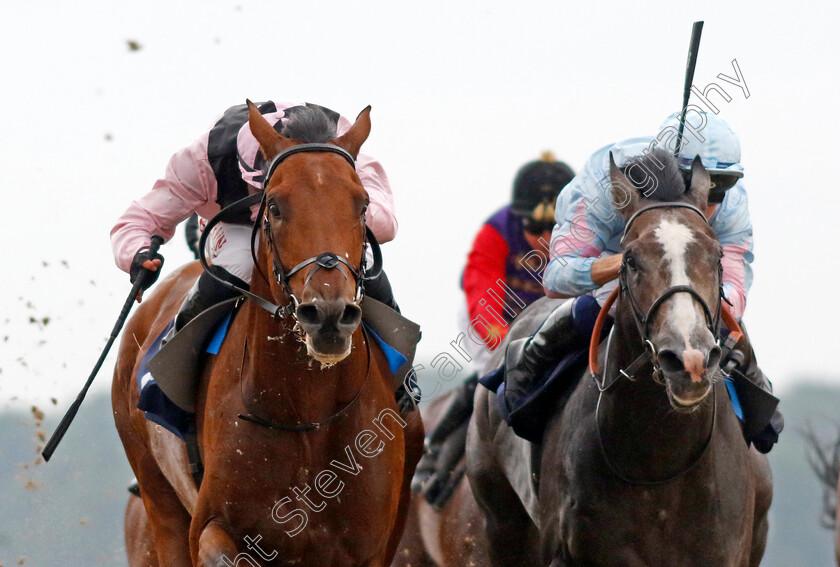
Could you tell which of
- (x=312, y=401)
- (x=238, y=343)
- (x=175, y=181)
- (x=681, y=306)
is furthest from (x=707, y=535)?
(x=175, y=181)

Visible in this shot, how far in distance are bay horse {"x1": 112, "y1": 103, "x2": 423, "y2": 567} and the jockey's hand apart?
0.48 meters

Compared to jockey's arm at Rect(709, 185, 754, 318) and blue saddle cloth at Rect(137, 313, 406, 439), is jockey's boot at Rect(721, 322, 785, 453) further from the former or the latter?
blue saddle cloth at Rect(137, 313, 406, 439)

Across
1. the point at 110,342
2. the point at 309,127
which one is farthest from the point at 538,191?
the point at 309,127

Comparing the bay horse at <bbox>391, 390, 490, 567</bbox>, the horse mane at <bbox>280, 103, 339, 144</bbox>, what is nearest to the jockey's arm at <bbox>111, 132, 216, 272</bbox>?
the horse mane at <bbox>280, 103, 339, 144</bbox>

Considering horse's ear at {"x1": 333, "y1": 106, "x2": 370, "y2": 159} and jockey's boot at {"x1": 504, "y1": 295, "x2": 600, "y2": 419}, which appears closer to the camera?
horse's ear at {"x1": 333, "y1": 106, "x2": 370, "y2": 159}

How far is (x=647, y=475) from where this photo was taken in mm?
5199

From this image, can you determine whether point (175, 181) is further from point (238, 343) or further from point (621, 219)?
point (621, 219)

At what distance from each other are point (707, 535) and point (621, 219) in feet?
4.51

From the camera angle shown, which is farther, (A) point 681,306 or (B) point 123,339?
(B) point 123,339

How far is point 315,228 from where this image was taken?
455 centimetres

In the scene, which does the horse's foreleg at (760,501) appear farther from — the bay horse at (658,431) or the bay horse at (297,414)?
the bay horse at (297,414)

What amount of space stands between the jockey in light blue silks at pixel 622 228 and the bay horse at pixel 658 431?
0.21 m

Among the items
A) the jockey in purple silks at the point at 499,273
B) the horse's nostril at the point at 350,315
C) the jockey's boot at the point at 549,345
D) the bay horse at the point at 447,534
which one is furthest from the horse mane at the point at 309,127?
the bay horse at the point at 447,534

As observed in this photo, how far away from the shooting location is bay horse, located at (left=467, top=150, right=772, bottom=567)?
15.0 feet
